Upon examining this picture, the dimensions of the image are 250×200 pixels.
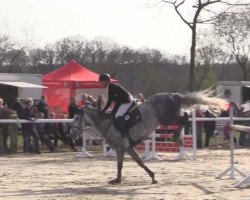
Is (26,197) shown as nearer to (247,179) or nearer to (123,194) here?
(123,194)

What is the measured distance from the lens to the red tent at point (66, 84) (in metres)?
32.4

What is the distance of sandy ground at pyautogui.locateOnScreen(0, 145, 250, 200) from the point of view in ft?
36.7

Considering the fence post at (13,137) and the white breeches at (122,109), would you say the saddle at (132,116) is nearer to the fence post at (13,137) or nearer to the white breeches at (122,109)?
the white breeches at (122,109)

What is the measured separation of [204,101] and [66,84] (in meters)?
19.8

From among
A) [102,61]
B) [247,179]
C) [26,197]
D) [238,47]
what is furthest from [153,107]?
[102,61]

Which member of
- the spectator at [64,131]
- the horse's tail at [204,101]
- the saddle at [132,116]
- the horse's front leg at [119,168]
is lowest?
the horse's front leg at [119,168]

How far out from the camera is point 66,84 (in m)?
32.4

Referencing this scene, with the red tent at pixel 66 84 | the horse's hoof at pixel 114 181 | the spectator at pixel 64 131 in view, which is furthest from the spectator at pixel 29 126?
the red tent at pixel 66 84

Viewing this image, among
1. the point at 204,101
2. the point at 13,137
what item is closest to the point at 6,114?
the point at 13,137

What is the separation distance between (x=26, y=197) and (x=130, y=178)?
331 cm

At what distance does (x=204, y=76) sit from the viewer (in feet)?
202

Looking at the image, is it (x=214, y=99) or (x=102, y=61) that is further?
(x=102, y=61)

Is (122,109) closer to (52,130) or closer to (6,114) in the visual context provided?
(6,114)

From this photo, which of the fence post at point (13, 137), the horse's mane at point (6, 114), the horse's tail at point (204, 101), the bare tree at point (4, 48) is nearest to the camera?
the horse's tail at point (204, 101)
